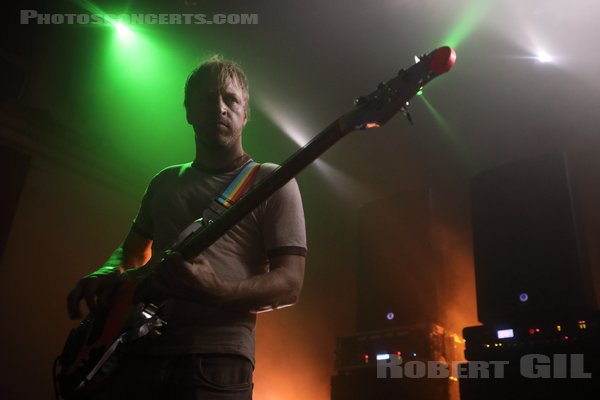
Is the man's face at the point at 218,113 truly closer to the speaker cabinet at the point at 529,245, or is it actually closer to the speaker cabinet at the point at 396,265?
the speaker cabinet at the point at 529,245

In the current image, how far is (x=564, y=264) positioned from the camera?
2.64 meters

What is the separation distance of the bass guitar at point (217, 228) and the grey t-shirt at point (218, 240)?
0.07 meters

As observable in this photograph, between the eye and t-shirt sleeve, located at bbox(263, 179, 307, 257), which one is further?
the eye

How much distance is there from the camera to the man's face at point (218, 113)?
171cm

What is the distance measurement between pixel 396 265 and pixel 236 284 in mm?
2638

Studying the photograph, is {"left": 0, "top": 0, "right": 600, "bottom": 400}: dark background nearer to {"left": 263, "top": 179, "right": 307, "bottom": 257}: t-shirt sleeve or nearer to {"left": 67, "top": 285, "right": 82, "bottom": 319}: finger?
{"left": 263, "top": 179, "right": 307, "bottom": 257}: t-shirt sleeve

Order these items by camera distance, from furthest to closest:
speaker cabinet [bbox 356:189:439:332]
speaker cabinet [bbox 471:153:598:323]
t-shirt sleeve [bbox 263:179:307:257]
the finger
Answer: speaker cabinet [bbox 356:189:439:332] < speaker cabinet [bbox 471:153:598:323] < the finger < t-shirt sleeve [bbox 263:179:307:257]

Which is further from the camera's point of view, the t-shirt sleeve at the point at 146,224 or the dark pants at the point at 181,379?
the t-shirt sleeve at the point at 146,224

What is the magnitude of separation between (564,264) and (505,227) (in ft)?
1.48

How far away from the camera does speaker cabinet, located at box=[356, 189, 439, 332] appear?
3.50 meters

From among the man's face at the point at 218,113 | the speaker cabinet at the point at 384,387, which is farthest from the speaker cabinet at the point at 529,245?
the man's face at the point at 218,113

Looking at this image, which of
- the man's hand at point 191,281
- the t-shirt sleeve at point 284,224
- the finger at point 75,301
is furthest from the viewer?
the finger at point 75,301

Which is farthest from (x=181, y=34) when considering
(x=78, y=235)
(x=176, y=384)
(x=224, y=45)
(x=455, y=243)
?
(x=176, y=384)

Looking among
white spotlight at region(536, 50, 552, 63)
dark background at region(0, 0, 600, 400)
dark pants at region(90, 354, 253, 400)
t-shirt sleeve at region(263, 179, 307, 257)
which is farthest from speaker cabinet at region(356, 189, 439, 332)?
dark pants at region(90, 354, 253, 400)
